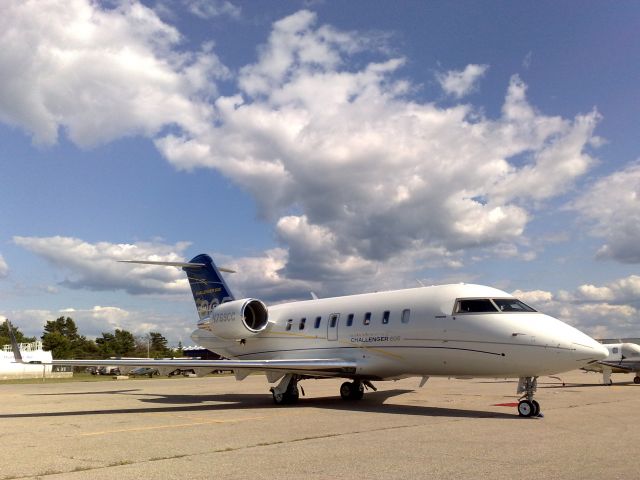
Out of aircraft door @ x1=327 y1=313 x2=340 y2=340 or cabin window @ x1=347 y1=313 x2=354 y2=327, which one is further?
aircraft door @ x1=327 y1=313 x2=340 y2=340

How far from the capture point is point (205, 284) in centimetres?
2617

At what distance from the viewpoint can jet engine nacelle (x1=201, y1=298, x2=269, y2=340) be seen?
853 inches

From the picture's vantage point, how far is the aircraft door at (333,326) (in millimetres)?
19453

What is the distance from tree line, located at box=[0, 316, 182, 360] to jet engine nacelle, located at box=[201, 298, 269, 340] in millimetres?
78464

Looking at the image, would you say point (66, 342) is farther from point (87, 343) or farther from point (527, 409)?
point (527, 409)

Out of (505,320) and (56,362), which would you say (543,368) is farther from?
(56,362)

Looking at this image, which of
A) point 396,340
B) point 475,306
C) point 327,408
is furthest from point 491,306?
point 327,408

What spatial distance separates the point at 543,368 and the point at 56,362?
13.3 meters

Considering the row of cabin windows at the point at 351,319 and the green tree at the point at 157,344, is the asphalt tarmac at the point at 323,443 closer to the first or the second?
the row of cabin windows at the point at 351,319

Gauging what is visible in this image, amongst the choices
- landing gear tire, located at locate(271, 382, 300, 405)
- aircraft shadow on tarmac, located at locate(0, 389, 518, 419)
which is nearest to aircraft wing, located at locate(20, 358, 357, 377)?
landing gear tire, located at locate(271, 382, 300, 405)

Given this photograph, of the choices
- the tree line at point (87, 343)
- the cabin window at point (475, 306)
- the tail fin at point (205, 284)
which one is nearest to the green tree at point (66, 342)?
the tree line at point (87, 343)

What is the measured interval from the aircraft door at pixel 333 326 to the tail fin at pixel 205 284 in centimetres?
726

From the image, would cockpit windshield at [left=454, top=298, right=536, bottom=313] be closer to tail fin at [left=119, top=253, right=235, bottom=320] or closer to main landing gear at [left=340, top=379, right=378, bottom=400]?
main landing gear at [left=340, top=379, right=378, bottom=400]

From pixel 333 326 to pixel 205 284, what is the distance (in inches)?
343
